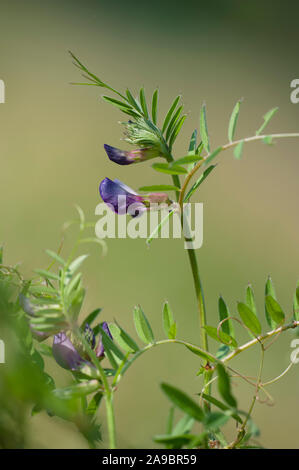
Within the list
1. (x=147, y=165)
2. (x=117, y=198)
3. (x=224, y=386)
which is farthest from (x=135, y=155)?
(x=147, y=165)

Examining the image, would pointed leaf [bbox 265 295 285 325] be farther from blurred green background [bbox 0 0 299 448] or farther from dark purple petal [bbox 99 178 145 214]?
blurred green background [bbox 0 0 299 448]

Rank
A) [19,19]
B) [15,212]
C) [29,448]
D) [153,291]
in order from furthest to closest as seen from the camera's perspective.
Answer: [19,19], [15,212], [153,291], [29,448]

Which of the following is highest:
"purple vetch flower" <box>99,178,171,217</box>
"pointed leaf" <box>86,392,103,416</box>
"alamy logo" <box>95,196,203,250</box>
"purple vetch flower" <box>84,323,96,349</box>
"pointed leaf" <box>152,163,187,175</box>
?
"pointed leaf" <box>152,163,187,175</box>

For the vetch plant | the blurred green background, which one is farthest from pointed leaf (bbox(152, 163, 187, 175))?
the blurred green background

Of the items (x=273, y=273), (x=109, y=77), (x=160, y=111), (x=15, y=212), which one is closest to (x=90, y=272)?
(x=15, y=212)

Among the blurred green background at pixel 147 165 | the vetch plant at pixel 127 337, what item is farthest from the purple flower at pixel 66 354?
the blurred green background at pixel 147 165

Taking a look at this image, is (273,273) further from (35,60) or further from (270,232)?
(35,60)

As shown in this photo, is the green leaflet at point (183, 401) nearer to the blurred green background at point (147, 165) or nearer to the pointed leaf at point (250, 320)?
the pointed leaf at point (250, 320)
